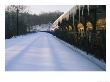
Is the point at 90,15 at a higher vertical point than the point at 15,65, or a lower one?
higher

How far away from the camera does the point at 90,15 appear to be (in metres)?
14.7
